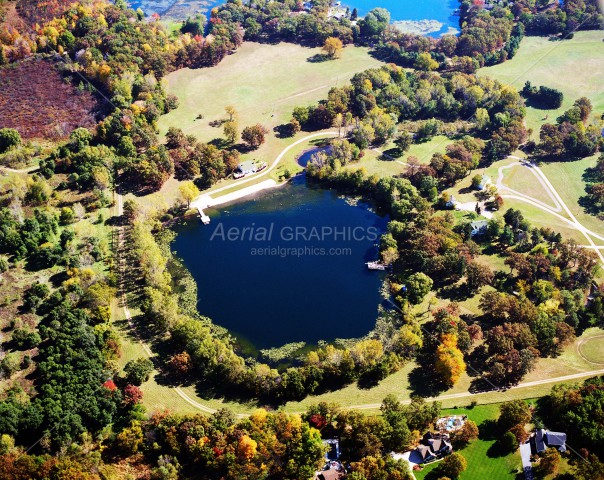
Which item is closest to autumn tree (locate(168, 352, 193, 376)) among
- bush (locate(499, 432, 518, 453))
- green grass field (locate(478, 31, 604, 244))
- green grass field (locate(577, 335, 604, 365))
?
bush (locate(499, 432, 518, 453))

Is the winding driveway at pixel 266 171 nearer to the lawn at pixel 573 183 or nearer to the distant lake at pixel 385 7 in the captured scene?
the lawn at pixel 573 183

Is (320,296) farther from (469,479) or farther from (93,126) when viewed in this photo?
(93,126)

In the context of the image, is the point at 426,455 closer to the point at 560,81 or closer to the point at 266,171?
the point at 266,171

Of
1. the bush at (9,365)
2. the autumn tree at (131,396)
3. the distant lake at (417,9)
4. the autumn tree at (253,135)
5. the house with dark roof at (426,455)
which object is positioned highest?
the distant lake at (417,9)

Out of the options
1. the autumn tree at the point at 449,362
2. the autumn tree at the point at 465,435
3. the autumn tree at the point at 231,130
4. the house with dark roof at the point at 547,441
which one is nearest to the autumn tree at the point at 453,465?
the autumn tree at the point at 465,435

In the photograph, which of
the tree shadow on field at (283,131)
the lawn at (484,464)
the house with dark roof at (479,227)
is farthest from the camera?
the tree shadow on field at (283,131)

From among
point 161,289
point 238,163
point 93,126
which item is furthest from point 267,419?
point 93,126
